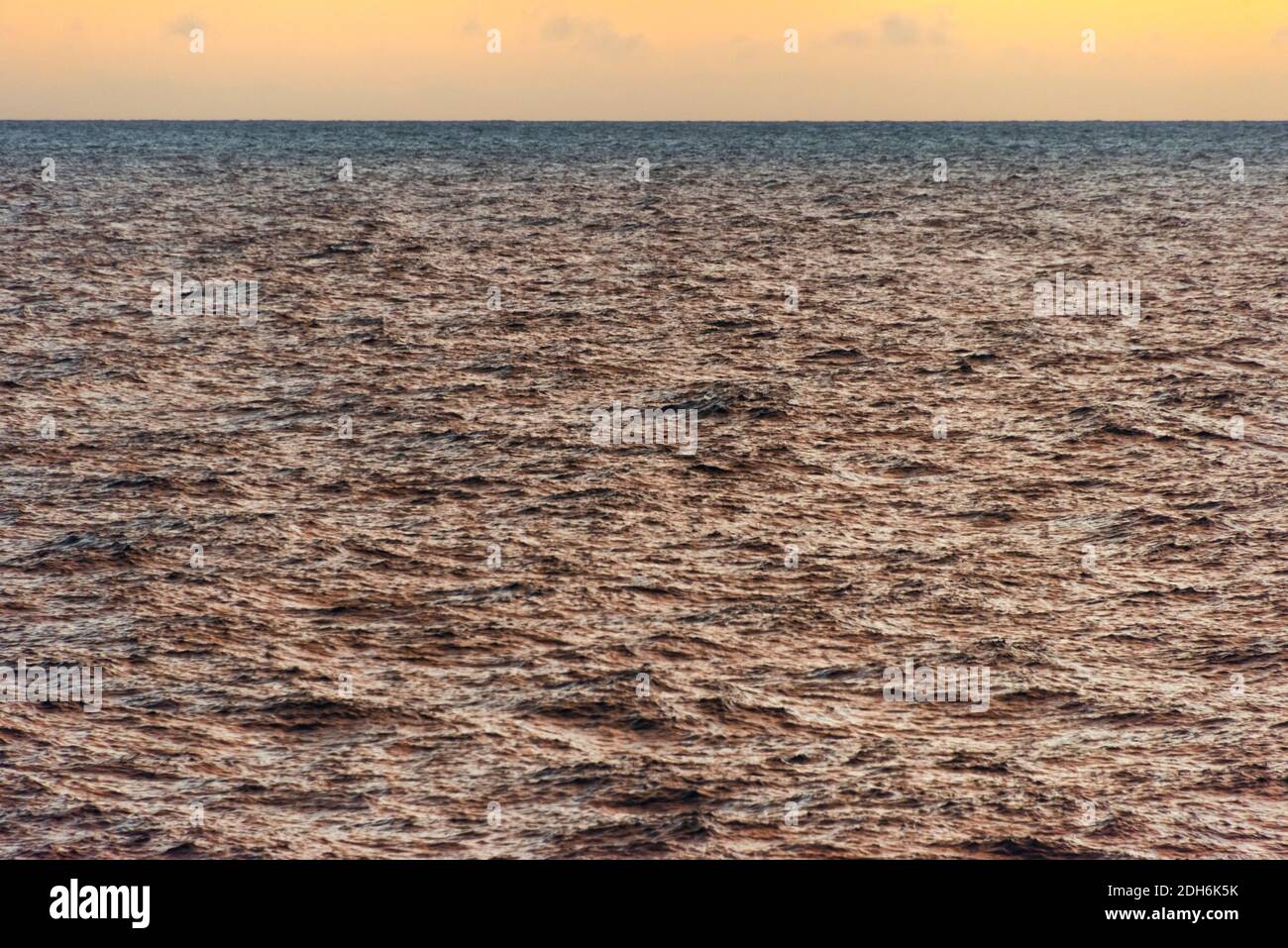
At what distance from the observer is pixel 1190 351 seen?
83.8 ft

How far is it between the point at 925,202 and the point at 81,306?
40.3 meters

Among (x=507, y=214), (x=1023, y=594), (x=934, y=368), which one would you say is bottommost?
(x=1023, y=594)

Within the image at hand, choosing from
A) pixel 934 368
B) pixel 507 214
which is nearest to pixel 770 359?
pixel 934 368

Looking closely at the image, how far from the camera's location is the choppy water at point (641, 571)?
964 centimetres

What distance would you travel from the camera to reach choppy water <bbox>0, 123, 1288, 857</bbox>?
9.64 meters

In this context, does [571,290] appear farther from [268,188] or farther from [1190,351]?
[268,188]

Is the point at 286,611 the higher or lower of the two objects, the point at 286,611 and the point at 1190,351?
the lower

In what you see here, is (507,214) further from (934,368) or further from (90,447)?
(90,447)

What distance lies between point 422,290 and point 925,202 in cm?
3381

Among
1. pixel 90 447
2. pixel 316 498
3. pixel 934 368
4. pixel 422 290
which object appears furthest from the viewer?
pixel 422 290

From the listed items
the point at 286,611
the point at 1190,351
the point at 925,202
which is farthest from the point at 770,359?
the point at 925,202

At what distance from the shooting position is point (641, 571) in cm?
1432
